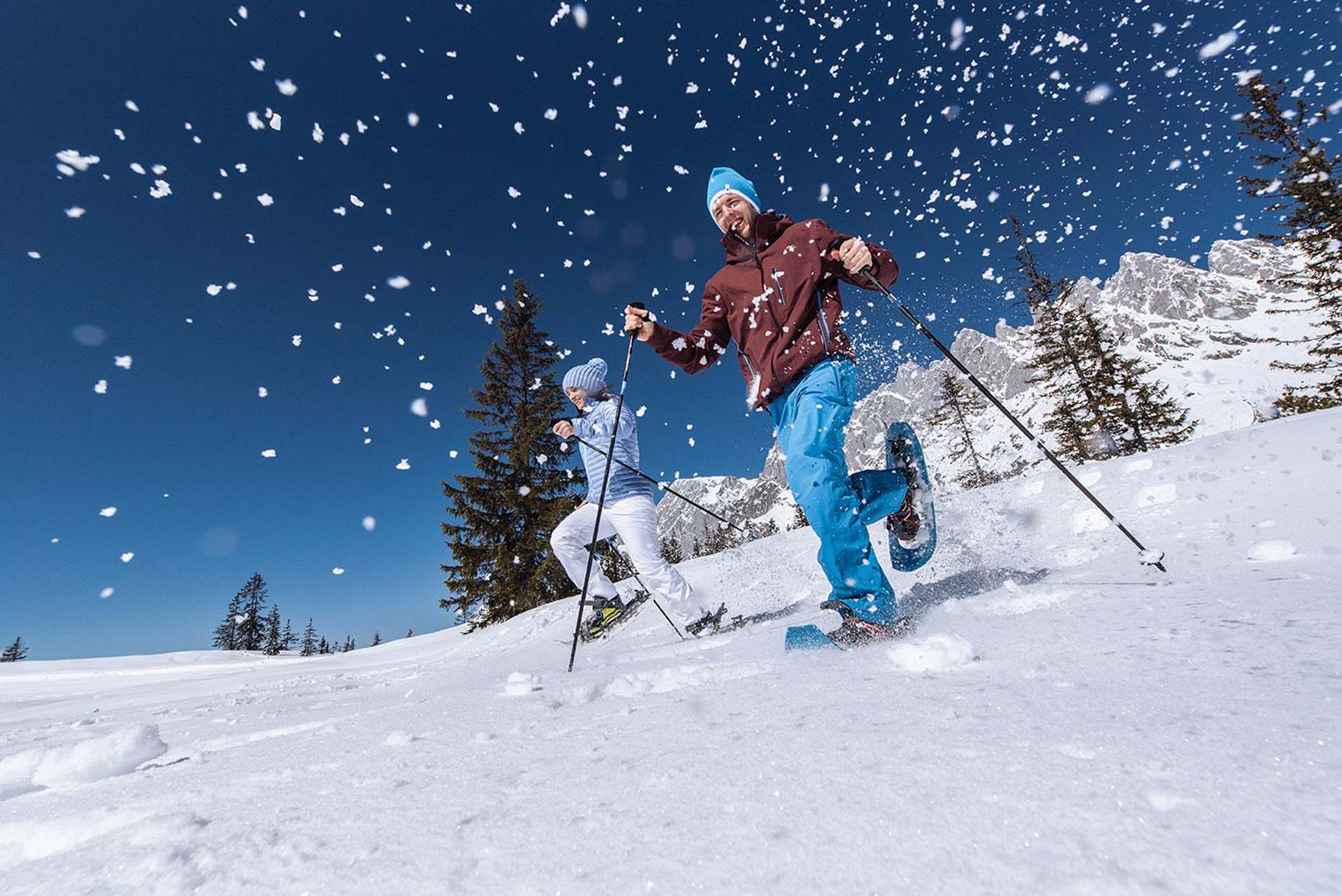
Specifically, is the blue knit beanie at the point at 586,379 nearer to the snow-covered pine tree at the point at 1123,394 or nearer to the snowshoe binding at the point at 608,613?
the snowshoe binding at the point at 608,613

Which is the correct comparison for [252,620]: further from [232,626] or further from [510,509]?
[510,509]

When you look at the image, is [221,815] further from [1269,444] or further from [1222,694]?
[1269,444]

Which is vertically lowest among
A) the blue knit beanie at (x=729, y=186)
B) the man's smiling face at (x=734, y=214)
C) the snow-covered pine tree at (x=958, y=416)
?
the man's smiling face at (x=734, y=214)

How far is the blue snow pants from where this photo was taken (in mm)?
2691

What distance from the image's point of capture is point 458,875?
2.51 ft

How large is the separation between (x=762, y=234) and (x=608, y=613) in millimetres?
3996

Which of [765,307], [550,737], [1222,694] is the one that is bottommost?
[1222,694]

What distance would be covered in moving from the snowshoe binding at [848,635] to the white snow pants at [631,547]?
6.64 ft

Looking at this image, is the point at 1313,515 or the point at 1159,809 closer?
the point at 1159,809

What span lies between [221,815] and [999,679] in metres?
1.79

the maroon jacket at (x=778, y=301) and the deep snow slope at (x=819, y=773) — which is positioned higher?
the maroon jacket at (x=778, y=301)

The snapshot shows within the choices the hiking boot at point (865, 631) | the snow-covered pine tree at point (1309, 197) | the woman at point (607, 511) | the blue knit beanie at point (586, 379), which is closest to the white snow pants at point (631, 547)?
the woman at point (607, 511)

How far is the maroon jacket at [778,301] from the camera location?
3.14m

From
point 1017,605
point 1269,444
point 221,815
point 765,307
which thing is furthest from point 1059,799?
point 1269,444
